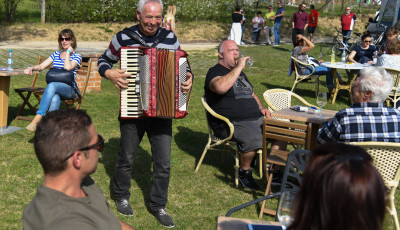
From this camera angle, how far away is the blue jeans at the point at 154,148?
4160 millimetres

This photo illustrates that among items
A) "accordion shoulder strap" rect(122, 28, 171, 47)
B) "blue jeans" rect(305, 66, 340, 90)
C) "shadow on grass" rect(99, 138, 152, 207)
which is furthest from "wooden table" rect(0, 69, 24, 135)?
"blue jeans" rect(305, 66, 340, 90)

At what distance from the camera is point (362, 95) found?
3881 millimetres

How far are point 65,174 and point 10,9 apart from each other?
2022cm

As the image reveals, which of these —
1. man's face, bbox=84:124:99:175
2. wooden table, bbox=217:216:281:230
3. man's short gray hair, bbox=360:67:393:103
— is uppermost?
man's short gray hair, bbox=360:67:393:103

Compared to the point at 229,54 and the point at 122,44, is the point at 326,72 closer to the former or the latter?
the point at 229,54

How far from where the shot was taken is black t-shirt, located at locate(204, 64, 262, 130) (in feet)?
16.9

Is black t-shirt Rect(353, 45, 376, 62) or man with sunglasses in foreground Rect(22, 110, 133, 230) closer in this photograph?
man with sunglasses in foreground Rect(22, 110, 133, 230)

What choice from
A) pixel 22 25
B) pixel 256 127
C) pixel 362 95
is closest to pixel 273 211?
pixel 256 127

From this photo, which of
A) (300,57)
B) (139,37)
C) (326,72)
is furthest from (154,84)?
(326,72)

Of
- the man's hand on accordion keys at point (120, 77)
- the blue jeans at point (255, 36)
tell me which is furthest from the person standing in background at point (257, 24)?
the man's hand on accordion keys at point (120, 77)

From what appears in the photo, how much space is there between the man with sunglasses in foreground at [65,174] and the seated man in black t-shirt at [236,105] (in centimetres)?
289

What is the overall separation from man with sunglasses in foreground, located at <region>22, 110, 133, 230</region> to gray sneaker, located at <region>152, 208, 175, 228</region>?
1.94 metres

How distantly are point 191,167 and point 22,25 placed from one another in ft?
54.9

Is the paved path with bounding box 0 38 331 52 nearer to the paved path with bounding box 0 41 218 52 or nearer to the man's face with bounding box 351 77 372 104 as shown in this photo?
the paved path with bounding box 0 41 218 52
